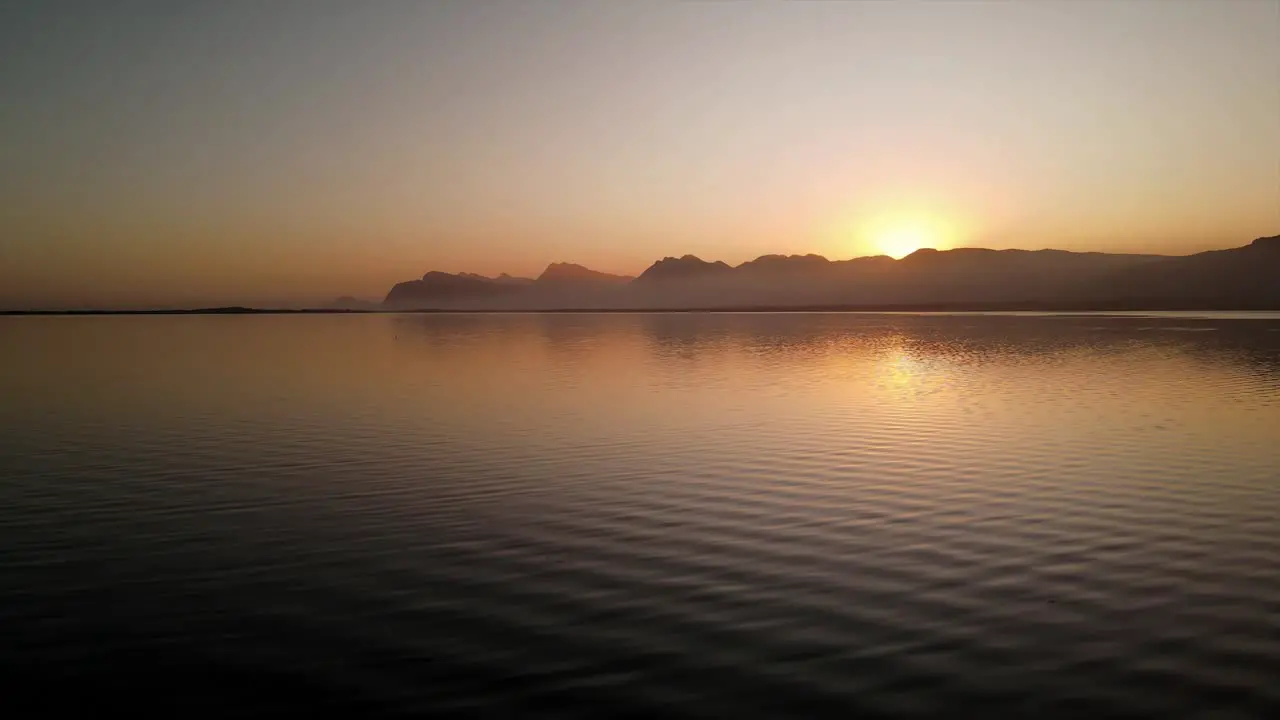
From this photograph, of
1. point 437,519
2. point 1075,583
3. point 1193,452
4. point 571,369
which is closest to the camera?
point 1075,583

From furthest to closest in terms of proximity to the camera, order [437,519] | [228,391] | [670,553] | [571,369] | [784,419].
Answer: [571,369] < [228,391] < [784,419] < [437,519] < [670,553]

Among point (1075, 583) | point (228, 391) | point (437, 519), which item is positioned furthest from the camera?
point (228, 391)

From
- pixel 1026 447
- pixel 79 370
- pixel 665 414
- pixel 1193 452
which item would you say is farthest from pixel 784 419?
pixel 79 370

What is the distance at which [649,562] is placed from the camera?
47.4ft

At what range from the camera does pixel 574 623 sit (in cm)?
1159

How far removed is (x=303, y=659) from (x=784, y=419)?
80.6ft

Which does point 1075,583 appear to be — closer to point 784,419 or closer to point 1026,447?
point 1026,447

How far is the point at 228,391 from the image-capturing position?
146 ft

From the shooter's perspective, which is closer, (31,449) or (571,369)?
(31,449)

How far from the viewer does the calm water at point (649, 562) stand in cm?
978

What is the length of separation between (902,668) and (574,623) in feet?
14.5

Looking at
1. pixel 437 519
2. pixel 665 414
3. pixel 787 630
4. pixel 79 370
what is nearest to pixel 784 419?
pixel 665 414

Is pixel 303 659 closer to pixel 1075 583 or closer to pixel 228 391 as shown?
pixel 1075 583

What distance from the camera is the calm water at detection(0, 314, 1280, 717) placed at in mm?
9781
